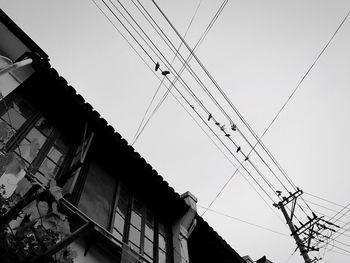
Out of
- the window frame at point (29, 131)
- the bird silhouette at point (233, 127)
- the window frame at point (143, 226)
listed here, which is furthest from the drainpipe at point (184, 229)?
the window frame at point (29, 131)

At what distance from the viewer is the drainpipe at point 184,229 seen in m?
7.68

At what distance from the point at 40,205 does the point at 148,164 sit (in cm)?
406

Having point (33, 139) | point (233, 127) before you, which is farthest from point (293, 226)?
point (33, 139)

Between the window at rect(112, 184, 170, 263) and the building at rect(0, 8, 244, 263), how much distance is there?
3cm

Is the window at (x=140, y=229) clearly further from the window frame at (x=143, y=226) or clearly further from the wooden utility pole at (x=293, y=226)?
the wooden utility pole at (x=293, y=226)

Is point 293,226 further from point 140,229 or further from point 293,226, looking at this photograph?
point 140,229

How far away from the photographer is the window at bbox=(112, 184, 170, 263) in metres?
6.76

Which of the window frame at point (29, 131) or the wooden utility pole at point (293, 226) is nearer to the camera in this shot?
the window frame at point (29, 131)

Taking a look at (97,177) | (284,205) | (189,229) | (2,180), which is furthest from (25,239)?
(284,205)

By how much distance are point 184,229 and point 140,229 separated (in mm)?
1660

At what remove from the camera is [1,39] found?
6098mm

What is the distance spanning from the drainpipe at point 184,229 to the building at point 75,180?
0.09 ft

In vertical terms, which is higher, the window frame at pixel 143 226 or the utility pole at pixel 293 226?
the utility pole at pixel 293 226

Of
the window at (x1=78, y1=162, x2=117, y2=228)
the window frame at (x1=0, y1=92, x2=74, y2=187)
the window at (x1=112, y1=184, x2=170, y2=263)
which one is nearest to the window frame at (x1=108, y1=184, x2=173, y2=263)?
the window at (x1=112, y1=184, x2=170, y2=263)
